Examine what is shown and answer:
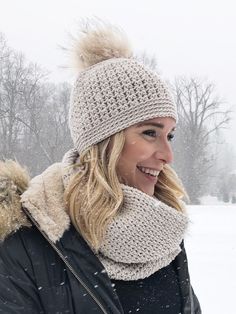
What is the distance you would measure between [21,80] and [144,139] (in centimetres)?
3704

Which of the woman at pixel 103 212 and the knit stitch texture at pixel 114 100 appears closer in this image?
the woman at pixel 103 212

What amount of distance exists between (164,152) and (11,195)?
641 millimetres

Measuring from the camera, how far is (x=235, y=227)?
15539 millimetres

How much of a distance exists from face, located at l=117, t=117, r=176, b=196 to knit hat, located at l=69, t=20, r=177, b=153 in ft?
0.13

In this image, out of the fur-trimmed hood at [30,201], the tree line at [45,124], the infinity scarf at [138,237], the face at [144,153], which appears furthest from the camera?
the tree line at [45,124]

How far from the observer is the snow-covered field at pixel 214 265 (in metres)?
6.45

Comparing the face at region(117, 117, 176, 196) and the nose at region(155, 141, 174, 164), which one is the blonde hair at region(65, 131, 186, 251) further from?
the nose at region(155, 141, 174, 164)

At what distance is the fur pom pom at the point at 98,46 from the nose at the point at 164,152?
18.7 inches

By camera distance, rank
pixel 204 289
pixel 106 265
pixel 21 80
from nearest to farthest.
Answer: pixel 106 265 → pixel 204 289 → pixel 21 80

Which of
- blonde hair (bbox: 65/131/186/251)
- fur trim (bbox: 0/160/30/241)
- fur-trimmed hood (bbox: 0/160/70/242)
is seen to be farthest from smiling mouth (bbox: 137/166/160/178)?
fur trim (bbox: 0/160/30/241)

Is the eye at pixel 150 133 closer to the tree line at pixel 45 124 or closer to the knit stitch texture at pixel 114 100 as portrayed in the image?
the knit stitch texture at pixel 114 100

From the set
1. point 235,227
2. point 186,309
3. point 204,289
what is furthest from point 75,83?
point 235,227

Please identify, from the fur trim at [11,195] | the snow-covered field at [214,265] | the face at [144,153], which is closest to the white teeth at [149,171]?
the face at [144,153]

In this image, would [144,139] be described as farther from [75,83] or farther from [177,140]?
[177,140]
